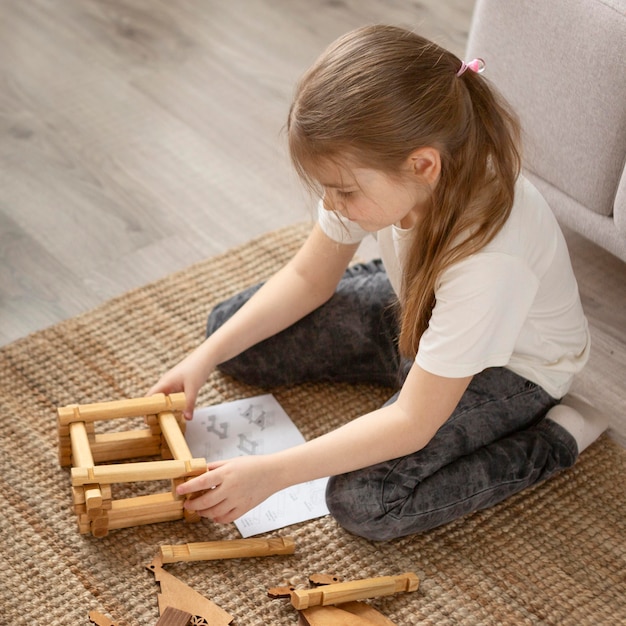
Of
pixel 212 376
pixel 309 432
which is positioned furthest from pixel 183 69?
pixel 309 432

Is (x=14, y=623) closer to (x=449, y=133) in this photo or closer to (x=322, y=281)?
(x=322, y=281)

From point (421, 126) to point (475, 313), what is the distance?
0.65ft

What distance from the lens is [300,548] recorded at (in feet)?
3.53

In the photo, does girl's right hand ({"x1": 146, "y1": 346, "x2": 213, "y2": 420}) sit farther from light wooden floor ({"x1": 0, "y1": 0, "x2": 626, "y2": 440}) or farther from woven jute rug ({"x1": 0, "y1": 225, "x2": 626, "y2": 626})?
light wooden floor ({"x1": 0, "y1": 0, "x2": 626, "y2": 440})

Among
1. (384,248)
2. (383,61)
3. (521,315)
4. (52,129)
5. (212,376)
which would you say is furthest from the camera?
(52,129)

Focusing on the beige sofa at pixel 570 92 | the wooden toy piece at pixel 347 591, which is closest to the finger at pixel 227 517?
the wooden toy piece at pixel 347 591

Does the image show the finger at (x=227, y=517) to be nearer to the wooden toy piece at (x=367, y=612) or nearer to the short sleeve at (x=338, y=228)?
the wooden toy piece at (x=367, y=612)

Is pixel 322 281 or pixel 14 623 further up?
pixel 322 281

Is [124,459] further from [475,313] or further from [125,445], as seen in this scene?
[475,313]

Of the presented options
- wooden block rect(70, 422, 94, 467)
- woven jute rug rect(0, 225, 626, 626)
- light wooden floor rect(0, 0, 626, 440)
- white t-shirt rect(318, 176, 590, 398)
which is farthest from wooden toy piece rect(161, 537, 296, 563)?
light wooden floor rect(0, 0, 626, 440)

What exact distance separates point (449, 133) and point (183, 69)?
A: 1.23m

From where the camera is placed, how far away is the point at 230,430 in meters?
1.21

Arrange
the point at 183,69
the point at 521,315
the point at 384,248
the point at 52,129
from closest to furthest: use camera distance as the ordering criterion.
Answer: the point at 521,315
the point at 384,248
the point at 52,129
the point at 183,69

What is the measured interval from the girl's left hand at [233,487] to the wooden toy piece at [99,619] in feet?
0.48
